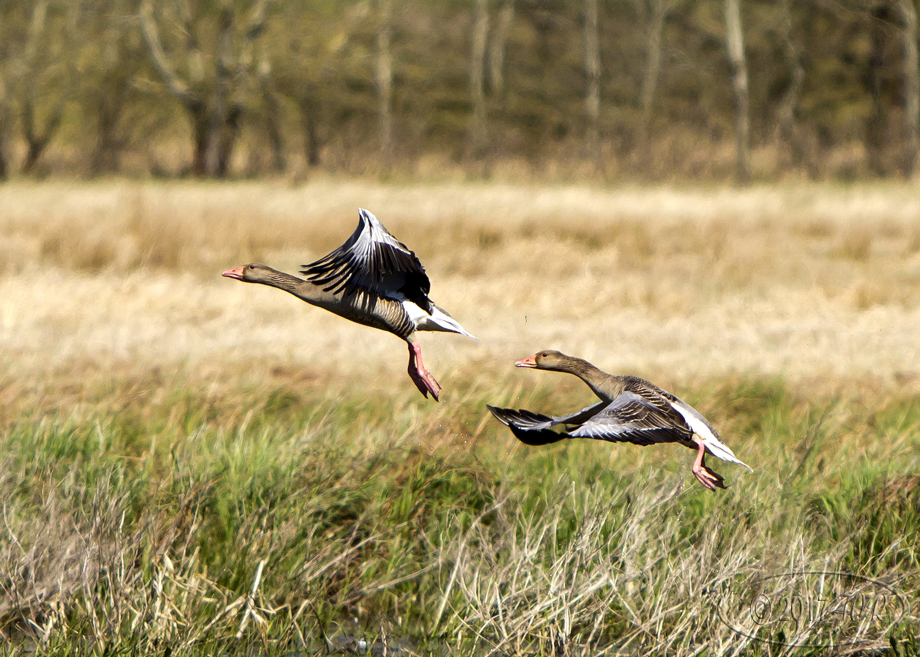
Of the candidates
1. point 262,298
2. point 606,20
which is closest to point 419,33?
point 606,20

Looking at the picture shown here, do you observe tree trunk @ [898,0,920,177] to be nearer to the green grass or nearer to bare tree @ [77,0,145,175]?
the green grass

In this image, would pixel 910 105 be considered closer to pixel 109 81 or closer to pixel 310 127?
pixel 310 127

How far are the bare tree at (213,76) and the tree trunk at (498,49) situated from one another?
862 cm

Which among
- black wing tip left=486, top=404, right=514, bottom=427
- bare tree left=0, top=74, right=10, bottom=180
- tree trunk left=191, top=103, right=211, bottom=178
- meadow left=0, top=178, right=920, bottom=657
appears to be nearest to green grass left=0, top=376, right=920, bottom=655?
meadow left=0, top=178, right=920, bottom=657

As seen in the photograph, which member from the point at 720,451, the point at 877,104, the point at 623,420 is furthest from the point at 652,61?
the point at 720,451

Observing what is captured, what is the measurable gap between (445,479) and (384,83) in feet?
74.3

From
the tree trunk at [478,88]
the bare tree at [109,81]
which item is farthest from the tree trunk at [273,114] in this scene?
the tree trunk at [478,88]

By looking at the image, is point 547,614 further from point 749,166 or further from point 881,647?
point 749,166

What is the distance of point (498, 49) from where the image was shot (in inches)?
1217

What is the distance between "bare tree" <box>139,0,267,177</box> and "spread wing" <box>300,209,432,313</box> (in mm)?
21554

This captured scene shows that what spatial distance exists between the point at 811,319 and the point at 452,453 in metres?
6.39

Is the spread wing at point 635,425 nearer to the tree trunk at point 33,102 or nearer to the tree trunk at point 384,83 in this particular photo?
the tree trunk at point 384,83

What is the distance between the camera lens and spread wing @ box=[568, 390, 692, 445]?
2143 mm

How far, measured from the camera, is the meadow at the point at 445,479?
423cm
